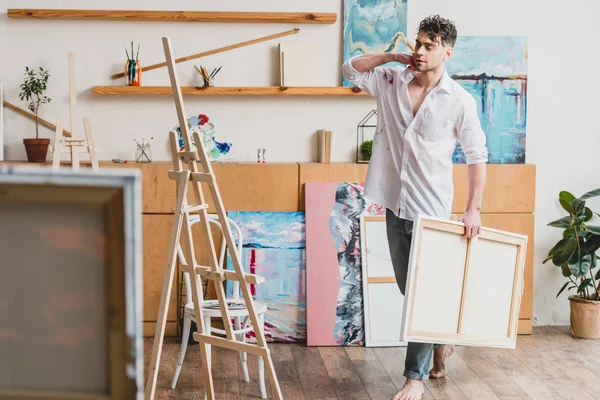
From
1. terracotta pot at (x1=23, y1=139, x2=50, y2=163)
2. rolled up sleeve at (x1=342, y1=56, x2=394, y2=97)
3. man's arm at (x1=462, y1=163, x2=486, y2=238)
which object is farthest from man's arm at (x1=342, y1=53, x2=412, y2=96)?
terracotta pot at (x1=23, y1=139, x2=50, y2=163)

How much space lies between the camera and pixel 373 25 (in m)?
4.75

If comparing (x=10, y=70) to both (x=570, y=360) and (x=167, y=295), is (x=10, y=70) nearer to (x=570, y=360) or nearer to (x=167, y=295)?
(x=167, y=295)

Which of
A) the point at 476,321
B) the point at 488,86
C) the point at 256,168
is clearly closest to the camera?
the point at 476,321

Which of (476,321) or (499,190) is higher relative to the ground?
(499,190)

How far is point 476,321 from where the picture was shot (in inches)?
132

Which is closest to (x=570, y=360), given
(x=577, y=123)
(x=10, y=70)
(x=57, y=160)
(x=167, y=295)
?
(x=577, y=123)

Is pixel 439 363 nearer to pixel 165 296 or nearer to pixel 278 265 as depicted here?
pixel 278 265

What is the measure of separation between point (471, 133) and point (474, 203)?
297mm

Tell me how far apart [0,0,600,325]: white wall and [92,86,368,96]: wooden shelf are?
132 mm

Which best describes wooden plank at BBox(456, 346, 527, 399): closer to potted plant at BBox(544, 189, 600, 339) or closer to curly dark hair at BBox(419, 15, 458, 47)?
potted plant at BBox(544, 189, 600, 339)

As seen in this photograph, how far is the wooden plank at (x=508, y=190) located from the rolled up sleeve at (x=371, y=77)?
1.30 metres

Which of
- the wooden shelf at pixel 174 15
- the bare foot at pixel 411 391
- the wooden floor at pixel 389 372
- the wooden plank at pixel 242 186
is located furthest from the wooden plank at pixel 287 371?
the wooden shelf at pixel 174 15

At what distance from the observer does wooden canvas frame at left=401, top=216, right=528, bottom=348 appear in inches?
126

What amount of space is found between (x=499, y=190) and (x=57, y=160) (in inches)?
99.7
